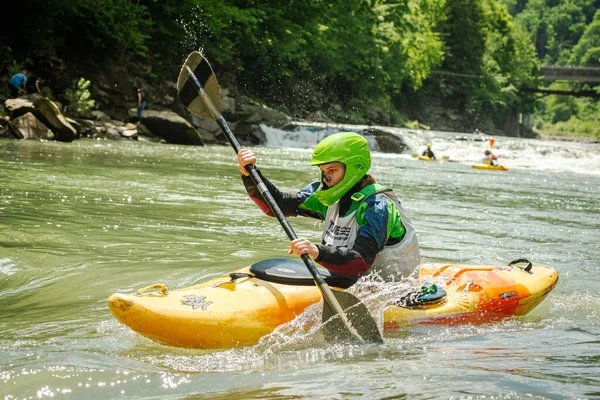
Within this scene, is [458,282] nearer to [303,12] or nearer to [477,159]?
[477,159]

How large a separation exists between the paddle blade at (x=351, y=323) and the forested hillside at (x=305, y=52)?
708 inches

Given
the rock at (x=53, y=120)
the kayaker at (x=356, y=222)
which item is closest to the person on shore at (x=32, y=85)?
the rock at (x=53, y=120)

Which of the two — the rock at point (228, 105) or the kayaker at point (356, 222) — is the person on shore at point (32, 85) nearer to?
the rock at point (228, 105)

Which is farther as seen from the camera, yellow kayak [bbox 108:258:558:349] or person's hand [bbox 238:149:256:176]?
person's hand [bbox 238:149:256:176]

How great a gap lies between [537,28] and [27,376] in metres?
122

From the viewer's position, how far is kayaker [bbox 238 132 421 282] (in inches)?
155

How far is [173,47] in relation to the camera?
25469 mm

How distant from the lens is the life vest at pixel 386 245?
4113 mm

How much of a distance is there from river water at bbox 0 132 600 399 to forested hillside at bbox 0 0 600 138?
945cm

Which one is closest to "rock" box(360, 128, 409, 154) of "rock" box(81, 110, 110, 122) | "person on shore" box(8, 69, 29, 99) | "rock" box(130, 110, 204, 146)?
"rock" box(130, 110, 204, 146)

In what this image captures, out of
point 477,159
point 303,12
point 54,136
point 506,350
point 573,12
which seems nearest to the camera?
point 506,350

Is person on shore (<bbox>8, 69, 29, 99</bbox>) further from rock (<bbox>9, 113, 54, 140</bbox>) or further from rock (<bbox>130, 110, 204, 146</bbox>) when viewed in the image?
rock (<bbox>130, 110, 204, 146</bbox>)

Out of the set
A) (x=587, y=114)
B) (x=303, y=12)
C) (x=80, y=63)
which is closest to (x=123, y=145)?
(x=80, y=63)

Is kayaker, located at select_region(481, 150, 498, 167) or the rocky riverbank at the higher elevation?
the rocky riverbank
